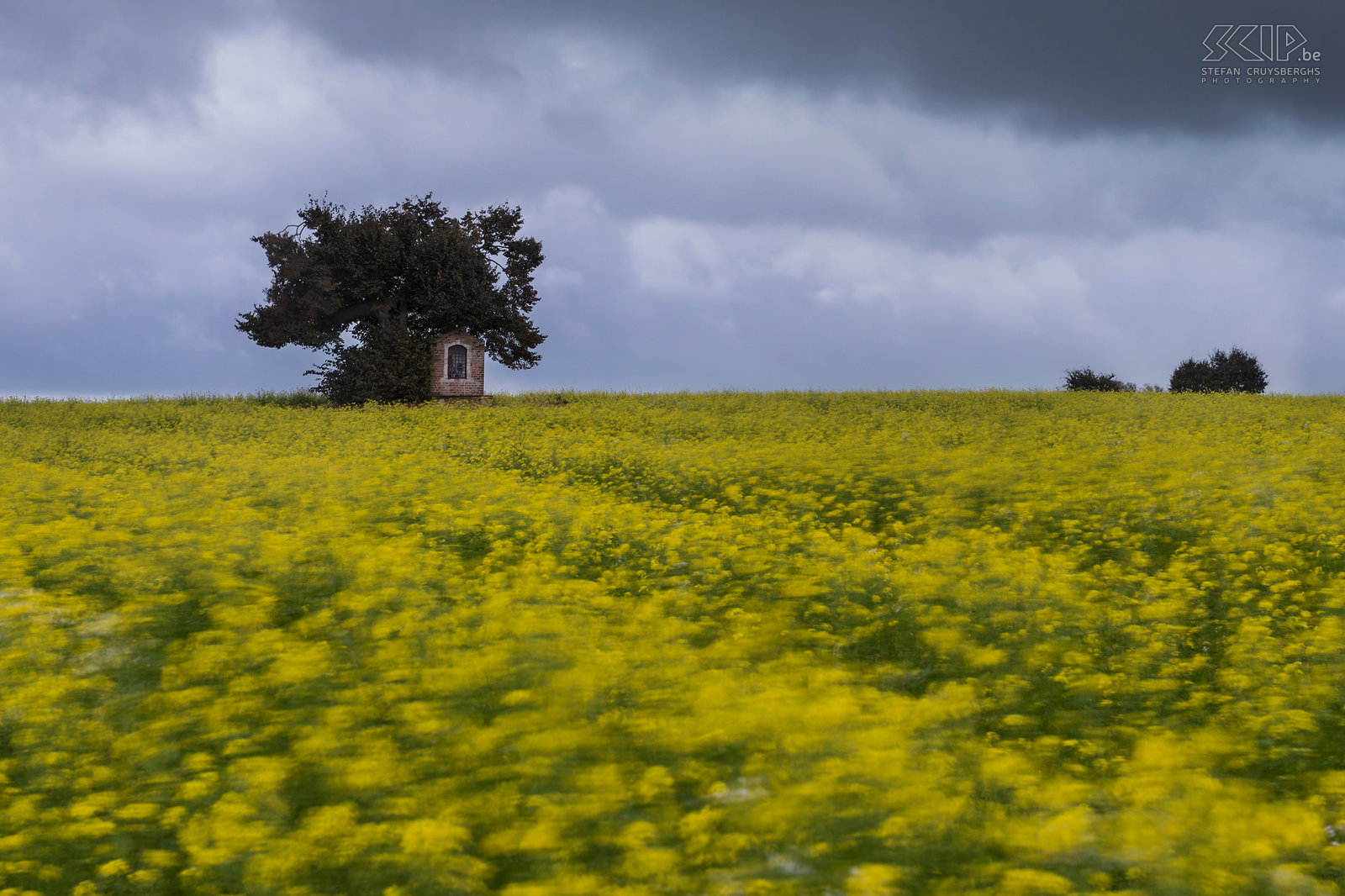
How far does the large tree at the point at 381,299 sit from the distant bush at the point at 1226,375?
1542 inches

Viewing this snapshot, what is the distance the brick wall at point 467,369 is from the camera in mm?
44188

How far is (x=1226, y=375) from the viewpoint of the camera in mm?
52156

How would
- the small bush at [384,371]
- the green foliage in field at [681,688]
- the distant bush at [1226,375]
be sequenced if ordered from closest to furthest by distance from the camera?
the green foliage in field at [681,688] < the small bush at [384,371] < the distant bush at [1226,375]

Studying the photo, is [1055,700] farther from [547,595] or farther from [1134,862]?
[547,595]

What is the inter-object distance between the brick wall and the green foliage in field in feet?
100

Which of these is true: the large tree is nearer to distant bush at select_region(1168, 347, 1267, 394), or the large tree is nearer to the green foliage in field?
the green foliage in field

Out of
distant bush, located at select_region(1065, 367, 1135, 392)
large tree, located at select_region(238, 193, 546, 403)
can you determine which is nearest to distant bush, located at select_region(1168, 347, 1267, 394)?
distant bush, located at select_region(1065, 367, 1135, 392)

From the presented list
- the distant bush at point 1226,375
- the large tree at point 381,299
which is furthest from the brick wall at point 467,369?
the distant bush at point 1226,375

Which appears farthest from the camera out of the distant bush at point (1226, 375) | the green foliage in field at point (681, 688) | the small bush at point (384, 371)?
the distant bush at point (1226, 375)

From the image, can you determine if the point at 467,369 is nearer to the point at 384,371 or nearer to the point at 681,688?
the point at 384,371

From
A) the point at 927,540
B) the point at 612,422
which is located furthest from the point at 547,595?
the point at 612,422

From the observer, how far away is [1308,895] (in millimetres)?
4125

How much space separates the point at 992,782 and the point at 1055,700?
1.88m

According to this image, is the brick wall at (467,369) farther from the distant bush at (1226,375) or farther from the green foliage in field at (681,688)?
the distant bush at (1226,375)
